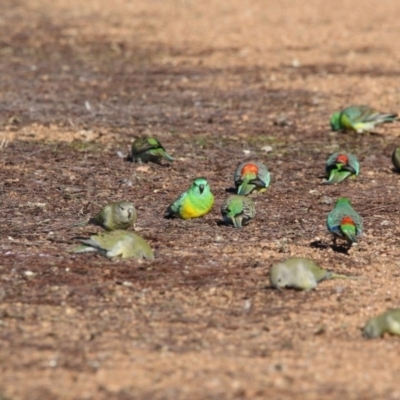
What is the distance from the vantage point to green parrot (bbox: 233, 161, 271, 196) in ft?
32.2

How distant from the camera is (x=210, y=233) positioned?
28.8 feet

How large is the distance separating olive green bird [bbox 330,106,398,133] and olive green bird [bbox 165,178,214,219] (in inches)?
139

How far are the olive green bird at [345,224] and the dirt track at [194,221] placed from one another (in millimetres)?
159

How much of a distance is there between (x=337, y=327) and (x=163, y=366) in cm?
127

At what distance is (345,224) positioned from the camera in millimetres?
8117

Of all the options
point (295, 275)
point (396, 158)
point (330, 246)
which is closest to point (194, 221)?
point (330, 246)

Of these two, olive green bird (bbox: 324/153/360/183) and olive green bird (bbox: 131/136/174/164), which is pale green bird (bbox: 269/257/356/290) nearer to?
olive green bird (bbox: 324/153/360/183)

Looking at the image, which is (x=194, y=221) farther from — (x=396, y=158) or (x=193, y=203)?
(x=396, y=158)

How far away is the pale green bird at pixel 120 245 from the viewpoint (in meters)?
7.69

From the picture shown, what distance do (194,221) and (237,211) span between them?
1.50 ft

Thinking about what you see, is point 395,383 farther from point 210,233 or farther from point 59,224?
point 59,224

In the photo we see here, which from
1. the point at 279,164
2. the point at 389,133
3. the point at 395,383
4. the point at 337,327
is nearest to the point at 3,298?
the point at 337,327

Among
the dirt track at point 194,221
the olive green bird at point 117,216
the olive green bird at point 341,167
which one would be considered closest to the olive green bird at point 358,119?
the dirt track at point 194,221

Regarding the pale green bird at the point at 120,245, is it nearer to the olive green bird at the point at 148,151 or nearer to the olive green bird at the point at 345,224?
Result: the olive green bird at the point at 345,224
